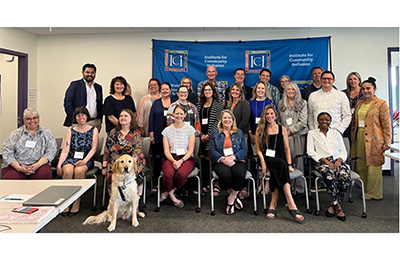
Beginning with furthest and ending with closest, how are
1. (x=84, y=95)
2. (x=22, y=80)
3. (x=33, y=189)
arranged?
(x=22, y=80) → (x=84, y=95) → (x=33, y=189)

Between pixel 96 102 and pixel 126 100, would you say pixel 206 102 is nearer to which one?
pixel 126 100

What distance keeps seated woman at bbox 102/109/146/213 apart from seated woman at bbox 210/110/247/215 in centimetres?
87

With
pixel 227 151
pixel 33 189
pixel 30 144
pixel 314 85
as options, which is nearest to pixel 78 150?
pixel 30 144

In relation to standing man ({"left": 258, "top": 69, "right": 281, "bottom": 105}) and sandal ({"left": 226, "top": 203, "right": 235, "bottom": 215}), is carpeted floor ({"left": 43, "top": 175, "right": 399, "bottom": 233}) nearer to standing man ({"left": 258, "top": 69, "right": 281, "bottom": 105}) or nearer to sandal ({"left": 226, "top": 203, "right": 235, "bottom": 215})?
sandal ({"left": 226, "top": 203, "right": 235, "bottom": 215})

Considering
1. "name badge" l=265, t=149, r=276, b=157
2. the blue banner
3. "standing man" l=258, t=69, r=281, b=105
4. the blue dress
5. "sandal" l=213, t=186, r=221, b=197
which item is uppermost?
the blue banner

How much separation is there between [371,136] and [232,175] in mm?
1980

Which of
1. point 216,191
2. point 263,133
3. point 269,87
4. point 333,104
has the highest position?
point 269,87

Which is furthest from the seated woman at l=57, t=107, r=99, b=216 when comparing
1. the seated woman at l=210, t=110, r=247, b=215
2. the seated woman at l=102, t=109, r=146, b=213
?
the seated woman at l=210, t=110, r=247, b=215

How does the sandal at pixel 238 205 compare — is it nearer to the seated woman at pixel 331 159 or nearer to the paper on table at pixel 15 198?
the seated woman at pixel 331 159

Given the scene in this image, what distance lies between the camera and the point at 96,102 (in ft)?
13.1

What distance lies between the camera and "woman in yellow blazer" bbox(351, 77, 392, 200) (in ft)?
11.4

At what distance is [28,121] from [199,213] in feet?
7.24

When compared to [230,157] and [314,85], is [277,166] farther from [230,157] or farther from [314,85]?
[314,85]

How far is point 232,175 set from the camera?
307 centimetres
